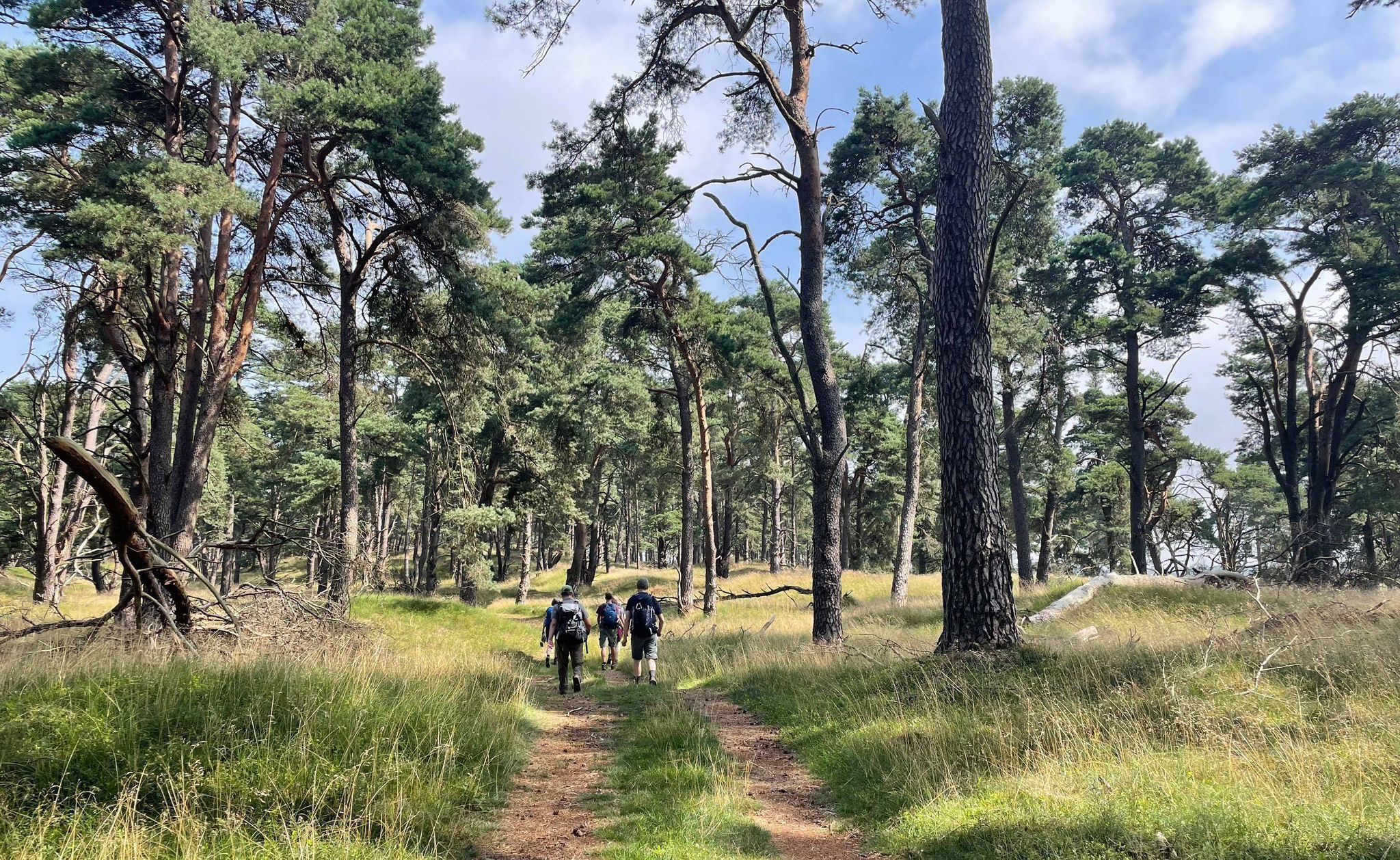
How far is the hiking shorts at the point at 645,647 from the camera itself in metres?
10.6

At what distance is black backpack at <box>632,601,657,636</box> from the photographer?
10.5m

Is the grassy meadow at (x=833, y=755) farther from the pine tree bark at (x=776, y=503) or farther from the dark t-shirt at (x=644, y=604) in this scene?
Answer: the pine tree bark at (x=776, y=503)

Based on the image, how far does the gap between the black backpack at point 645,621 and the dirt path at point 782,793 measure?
276cm

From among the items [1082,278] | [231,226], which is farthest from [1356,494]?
[231,226]

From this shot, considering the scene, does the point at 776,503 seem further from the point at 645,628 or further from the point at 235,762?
the point at 235,762

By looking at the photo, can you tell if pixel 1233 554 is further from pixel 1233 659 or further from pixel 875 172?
pixel 1233 659

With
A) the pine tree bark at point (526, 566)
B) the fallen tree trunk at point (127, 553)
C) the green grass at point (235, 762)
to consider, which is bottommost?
the pine tree bark at point (526, 566)

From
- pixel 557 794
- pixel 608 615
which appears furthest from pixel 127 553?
pixel 608 615

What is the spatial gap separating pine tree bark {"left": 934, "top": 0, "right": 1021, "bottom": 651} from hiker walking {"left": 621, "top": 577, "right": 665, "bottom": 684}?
5.30m

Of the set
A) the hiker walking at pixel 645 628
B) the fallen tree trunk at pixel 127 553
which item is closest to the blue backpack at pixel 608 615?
the hiker walking at pixel 645 628

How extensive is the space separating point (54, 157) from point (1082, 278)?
24.4 metres

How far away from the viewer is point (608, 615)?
1255 centimetres

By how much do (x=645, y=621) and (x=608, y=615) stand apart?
2.28 metres

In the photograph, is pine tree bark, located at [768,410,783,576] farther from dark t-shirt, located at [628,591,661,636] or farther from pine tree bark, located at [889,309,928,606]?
dark t-shirt, located at [628,591,661,636]
